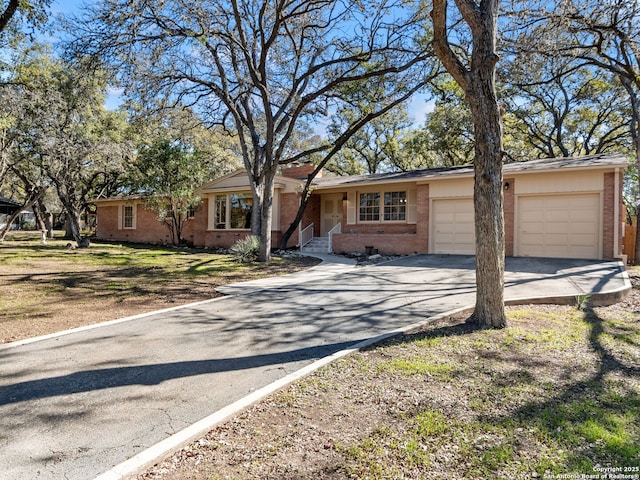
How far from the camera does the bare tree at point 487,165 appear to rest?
5172mm

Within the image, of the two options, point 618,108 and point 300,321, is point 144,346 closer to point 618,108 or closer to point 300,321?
point 300,321

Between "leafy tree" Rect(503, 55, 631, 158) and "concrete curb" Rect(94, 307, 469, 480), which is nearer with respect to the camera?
"concrete curb" Rect(94, 307, 469, 480)

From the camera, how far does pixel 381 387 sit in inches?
137

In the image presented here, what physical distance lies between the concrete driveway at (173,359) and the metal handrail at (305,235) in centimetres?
935

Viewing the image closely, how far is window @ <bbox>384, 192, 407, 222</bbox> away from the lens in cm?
1659

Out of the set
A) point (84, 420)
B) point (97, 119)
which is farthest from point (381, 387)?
point (97, 119)

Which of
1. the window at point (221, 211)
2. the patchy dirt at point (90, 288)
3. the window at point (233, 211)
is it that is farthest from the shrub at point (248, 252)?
the window at point (221, 211)

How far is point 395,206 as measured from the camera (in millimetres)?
16797

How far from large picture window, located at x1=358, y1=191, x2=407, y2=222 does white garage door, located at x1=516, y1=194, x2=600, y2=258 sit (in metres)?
4.85

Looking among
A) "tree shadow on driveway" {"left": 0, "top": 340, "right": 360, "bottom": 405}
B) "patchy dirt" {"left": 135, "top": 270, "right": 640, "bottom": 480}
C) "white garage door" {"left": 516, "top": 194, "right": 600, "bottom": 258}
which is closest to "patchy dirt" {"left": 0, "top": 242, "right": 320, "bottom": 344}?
"tree shadow on driveway" {"left": 0, "top": 340, "right": 360, "bottom": 405}

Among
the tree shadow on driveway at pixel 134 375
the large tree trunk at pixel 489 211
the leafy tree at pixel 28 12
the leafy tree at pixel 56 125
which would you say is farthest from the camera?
the leafy tree at pixel 56 125

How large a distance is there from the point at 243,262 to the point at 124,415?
33.7 ft

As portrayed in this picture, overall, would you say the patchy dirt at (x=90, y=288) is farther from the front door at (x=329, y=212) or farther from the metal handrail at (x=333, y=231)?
the front door at (x=329, y=212)

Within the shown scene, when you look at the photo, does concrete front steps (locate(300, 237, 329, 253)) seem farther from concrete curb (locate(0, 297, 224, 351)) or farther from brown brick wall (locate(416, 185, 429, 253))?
concrete curb (locate(0, 297, 224, 351))
